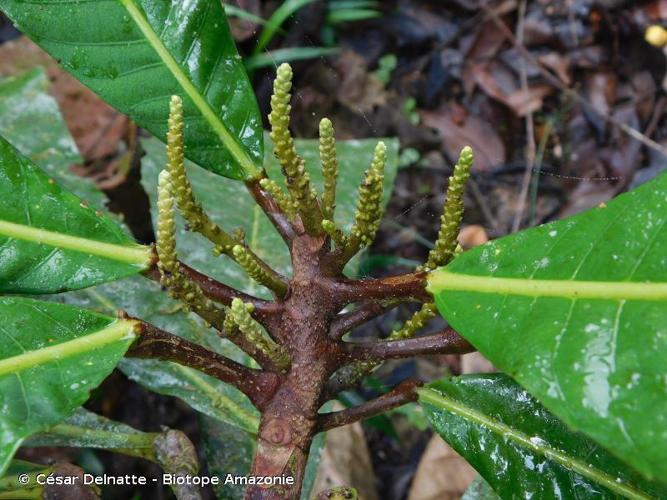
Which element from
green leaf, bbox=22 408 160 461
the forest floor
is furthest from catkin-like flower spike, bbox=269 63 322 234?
the forest floor

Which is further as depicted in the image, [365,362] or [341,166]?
[341,166]

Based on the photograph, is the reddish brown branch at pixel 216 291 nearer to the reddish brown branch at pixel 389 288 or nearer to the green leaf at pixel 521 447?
the reddish brown branch at pixel 389 288

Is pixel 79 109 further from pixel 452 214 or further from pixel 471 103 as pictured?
pixel 452 214

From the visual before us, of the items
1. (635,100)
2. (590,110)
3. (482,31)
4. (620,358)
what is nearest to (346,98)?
(482,31)

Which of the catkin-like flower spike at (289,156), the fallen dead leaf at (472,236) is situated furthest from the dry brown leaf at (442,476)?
the catkin-like flower spike at (289,156)

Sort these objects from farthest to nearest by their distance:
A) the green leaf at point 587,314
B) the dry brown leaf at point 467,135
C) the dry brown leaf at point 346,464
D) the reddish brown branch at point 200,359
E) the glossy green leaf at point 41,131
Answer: the dry brown leaf at point 467,135
the dry brown leaf at point 346,464
the glossy green leaf at point 41,131
the reddish brown branch at point 200,359
the green leaf at point 587,314

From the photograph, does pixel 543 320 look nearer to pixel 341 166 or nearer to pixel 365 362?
pixel 365 362
